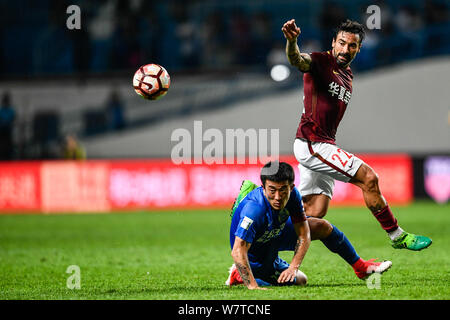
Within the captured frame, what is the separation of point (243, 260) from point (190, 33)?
16030 mm

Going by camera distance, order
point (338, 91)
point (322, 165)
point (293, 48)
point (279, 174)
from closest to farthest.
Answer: point (279, 174), point (293, 48), point (322, 165), point (338, 91)

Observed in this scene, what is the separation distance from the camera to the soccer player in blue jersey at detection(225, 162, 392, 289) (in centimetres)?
650

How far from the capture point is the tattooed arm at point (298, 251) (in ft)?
21.8

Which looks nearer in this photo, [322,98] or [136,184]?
[322,98]

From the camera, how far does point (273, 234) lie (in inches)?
271

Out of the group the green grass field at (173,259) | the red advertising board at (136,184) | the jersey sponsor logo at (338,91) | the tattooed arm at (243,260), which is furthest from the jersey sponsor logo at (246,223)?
the red advertising board at (136,184)

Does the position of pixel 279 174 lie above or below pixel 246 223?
above

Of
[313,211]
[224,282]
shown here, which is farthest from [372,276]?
[224,282]

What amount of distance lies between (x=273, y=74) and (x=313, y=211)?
13.8 m

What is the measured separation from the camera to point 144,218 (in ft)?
54.9
